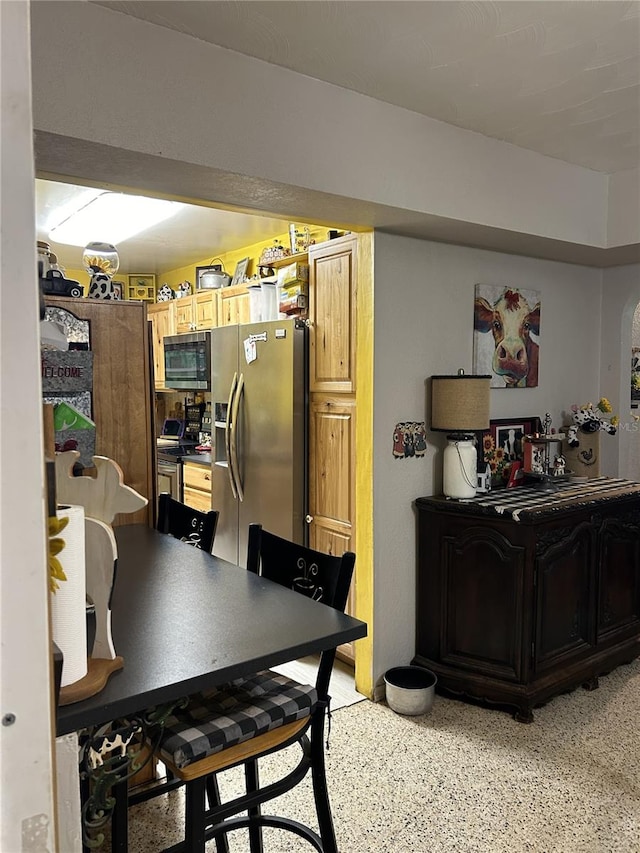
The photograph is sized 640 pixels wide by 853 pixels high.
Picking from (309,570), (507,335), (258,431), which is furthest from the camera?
(258,431)

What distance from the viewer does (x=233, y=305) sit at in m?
4.75

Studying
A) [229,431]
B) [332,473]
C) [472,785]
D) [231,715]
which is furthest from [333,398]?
[231,715]

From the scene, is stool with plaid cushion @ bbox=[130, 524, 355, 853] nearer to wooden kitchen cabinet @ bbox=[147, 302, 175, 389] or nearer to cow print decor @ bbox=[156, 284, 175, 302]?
wooden kitchen cabinet @ bbox=[147, 302, 175, 389]

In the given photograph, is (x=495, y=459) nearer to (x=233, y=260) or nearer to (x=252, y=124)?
(x=252, y=124)

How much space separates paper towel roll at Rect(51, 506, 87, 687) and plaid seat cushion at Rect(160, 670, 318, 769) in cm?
36

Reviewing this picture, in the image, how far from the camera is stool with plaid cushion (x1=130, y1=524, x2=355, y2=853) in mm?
1420

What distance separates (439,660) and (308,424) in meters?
1.37

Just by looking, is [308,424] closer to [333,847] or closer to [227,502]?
[227,502]

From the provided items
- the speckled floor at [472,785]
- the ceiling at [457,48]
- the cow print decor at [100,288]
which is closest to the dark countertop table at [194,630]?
the speckled floor at [472,785]

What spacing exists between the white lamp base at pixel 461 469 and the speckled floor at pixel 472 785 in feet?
3.24

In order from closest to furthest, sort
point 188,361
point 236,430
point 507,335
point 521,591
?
point 521,591
point 507,335
point 236,430
point 188,361

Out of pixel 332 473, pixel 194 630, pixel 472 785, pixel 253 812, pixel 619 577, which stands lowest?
pixel 472 785

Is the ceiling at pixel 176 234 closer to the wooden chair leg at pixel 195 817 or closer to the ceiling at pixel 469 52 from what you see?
the ceiling at pixel 469 52

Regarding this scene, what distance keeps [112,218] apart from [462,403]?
251cm
